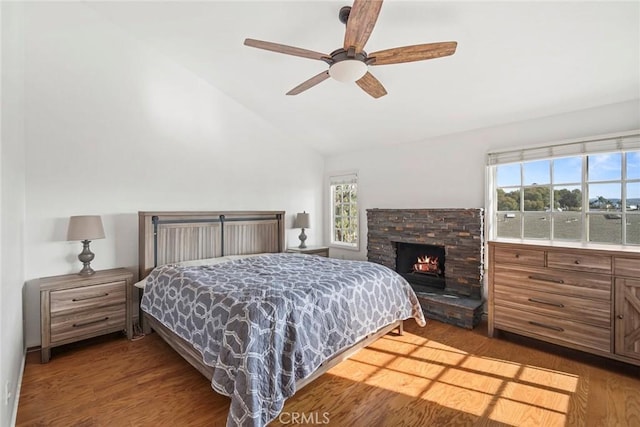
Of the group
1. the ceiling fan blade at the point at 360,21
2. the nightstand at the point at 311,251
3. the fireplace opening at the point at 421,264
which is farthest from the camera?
the nightstand at the point at 311,251

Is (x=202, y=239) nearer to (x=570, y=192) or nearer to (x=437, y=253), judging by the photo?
(x=437, y=253)

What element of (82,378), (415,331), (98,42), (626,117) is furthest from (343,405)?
(98,42)

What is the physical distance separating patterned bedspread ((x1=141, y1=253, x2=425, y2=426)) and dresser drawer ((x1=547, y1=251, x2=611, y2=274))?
1.40 metres

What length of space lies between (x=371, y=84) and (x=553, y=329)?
2892mm

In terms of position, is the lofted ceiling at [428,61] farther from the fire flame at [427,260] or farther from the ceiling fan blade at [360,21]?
the fire flame at [427,260]

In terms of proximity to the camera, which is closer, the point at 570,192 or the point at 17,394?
the point at 17,394

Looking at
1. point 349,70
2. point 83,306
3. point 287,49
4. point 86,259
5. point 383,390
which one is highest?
point 287,49

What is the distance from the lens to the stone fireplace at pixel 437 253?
12.0 feet

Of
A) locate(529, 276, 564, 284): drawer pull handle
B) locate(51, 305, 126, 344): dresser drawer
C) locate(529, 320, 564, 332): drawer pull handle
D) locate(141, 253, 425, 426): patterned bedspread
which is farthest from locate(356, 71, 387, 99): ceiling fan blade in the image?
locate(51, 305, 126, 344): dresser drawer

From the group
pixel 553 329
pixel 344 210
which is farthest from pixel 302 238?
pixel 553 329

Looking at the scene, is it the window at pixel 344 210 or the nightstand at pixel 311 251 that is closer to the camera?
the nightstand at pixel 311 251

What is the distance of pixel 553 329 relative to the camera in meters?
2.79

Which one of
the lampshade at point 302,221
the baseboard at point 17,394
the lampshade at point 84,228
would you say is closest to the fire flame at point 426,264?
the lampshade at point 302,221

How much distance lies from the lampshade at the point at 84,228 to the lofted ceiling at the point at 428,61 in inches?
87.8
